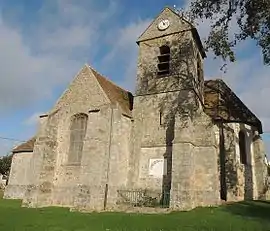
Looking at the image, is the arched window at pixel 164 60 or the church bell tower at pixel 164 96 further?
the arched window at pixel 164 60

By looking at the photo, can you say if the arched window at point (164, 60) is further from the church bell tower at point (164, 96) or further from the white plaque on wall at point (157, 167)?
the white plaque on wall at point (157, 167)

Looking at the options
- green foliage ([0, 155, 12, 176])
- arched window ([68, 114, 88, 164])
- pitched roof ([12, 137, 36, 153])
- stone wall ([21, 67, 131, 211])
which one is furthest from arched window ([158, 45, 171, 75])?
green foliage ([0, 155, 12, 176])

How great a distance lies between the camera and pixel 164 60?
973 inches

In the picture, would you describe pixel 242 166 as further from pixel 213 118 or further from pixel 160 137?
pixel 160 137

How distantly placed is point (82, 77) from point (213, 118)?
10127 mm

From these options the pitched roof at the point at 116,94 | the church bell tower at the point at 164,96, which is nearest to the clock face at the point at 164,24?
the church bell tower at the point at 164,96

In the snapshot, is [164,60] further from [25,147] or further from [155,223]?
[25,147]

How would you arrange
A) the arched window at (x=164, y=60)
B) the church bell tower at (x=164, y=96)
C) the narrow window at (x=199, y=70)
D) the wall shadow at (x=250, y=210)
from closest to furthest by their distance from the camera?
the wall shadow at (x=250, y=210) < the church bell tower at (x=164, y=96) < the arched window at (x=164, y=60) < the narrow window at (x=199, y=70)

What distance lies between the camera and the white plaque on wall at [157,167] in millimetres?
20594

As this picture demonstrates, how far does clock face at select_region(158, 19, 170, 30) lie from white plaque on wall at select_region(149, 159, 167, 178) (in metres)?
10.7

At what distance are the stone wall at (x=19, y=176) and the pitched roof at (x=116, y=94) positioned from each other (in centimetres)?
1073

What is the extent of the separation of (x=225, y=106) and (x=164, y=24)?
8004 millimetres

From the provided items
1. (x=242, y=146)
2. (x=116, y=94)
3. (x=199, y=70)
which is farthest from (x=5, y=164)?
(x=242, y=146)

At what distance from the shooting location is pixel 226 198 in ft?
67.4
